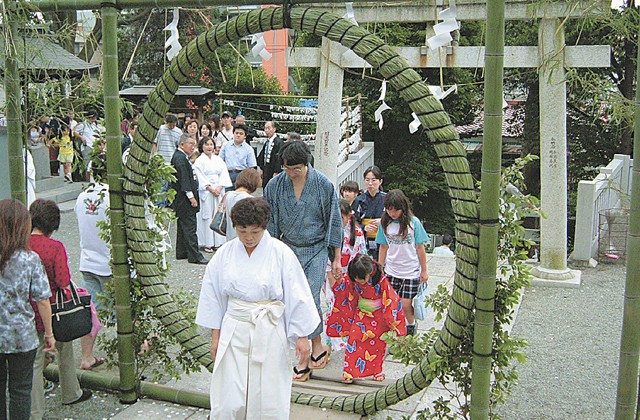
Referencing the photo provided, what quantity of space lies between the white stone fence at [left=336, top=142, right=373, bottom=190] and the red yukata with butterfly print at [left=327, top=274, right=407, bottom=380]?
6495mm

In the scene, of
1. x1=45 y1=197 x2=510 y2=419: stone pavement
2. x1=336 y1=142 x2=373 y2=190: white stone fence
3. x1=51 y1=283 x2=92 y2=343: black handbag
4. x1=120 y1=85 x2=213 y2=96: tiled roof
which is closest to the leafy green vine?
x1=45 y1=197 x2=510 y2=419: stone pavement

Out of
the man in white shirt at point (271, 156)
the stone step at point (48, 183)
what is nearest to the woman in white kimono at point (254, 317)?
the man in white shirt at point (271, 156)

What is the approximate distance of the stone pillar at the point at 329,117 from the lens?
10070 millimetres

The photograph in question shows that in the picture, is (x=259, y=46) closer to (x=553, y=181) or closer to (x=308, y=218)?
(x=308, y=218)

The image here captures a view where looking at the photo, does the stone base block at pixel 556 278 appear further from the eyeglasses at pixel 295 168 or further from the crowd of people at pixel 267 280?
the eyeglasses at pixel 295 168

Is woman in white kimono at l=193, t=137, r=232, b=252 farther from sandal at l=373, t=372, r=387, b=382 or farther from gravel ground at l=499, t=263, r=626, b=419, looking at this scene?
sandal at l=373, t=372, r=387, b=382

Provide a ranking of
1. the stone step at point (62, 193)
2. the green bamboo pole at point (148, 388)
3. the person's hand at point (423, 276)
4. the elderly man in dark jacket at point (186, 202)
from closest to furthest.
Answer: the green bamboo pole at point (148, 388)
the person's hand at point (423, 276)
the elderly man in dark jacket at point (186, 202)
the stone step at point (62, 193)

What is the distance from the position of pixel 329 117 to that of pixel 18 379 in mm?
7054

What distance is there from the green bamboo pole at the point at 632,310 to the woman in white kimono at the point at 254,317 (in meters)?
1.69

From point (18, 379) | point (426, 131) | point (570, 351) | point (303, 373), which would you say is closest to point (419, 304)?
point (303, 373)

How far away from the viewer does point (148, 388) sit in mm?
5074

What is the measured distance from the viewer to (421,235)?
596 centimetres

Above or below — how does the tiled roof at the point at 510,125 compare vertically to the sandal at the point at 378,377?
above

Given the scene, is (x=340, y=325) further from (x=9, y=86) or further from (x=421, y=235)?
(x=9, y=86)
